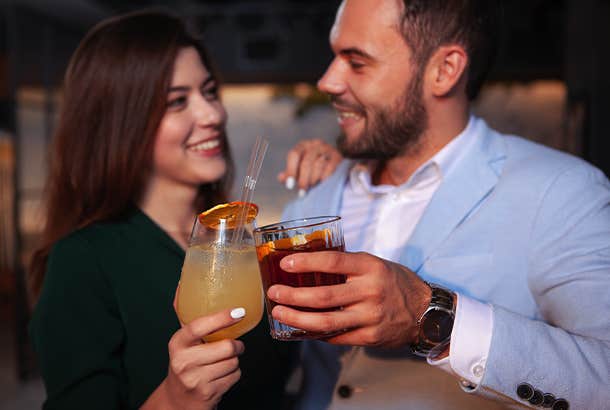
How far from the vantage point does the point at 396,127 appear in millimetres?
1896

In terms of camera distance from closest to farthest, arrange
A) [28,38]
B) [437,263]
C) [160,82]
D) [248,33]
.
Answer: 1. [437,263]
2. [160,82]
3. [28,38]
4. [248,33]

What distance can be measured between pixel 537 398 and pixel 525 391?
32 millimetres

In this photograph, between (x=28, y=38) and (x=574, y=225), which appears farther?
(x=28, y=38)

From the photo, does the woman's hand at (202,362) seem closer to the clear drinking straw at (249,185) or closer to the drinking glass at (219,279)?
the drinking glass at (219,279)

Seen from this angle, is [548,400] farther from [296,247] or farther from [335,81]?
[335,81]

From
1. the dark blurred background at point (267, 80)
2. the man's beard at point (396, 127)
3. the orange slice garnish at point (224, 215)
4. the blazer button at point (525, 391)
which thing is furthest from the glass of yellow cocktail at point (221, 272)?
the dark blurred background at point (267, 80)

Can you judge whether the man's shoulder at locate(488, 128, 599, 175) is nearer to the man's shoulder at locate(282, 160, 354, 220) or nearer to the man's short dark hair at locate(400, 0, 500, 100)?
the man's short dark hair at locate(400, 0, 500, 100)

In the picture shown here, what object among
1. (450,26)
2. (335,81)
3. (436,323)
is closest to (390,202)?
(335,81)

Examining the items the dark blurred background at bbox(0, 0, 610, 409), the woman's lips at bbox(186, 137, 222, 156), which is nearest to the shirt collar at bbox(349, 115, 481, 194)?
the woman's lips at bbox(186, 137, 222, 156)

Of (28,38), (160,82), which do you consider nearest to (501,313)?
(160,82)

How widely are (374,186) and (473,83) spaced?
53cm

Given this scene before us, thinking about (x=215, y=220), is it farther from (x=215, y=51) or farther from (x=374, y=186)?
(x=215, y=51)

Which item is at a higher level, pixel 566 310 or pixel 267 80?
pixel 267 80

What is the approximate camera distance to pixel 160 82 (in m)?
1.98
